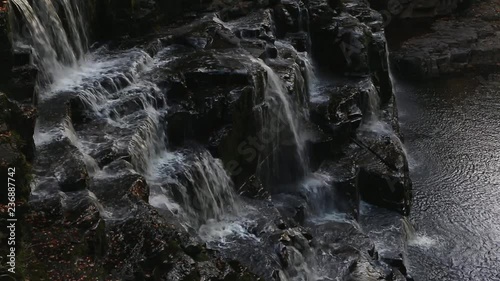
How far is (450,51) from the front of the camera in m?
34.4

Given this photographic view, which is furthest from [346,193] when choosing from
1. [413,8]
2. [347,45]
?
[413,8]

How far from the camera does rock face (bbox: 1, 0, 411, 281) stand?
1120cm

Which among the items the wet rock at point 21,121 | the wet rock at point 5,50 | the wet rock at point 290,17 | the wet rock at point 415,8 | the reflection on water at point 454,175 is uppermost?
the wet rock at point 5,50

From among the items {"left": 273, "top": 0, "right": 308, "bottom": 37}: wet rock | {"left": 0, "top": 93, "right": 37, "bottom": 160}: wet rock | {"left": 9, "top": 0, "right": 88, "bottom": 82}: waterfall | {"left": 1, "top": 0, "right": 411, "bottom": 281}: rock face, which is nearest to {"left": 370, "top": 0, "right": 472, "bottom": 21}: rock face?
{"left": 1, "top": 0, "right": 411, "bottom": 281}: rock face

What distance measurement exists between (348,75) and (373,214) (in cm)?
708

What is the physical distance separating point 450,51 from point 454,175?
13.9 meters

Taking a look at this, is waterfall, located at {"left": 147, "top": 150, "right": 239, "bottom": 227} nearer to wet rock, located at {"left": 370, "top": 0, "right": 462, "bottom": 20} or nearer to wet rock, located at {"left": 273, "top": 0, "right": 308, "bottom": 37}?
wet rock, located at {"left": 273, "top": 0, "right": 308, "bottom": 37}

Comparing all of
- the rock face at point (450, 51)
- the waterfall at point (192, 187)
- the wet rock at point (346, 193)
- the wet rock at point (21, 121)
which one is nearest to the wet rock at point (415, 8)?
the rock face at point (450, 51)

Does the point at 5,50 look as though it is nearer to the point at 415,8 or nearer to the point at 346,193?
the point at 346,193

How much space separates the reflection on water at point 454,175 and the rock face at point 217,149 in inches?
Result: 60.1

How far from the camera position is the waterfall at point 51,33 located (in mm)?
15859

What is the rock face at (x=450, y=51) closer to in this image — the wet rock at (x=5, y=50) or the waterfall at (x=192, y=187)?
the waterfall at (x=192, y=187)

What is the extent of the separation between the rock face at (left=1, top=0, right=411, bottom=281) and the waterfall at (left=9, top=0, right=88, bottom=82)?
0.92 meters

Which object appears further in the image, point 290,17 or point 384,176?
point 290,17
